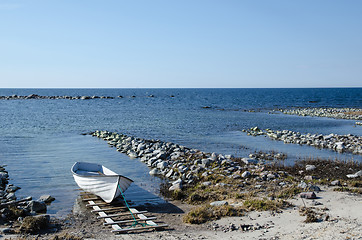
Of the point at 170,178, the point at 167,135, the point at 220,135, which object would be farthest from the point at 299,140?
the point at 170,178

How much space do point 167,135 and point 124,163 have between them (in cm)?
1181

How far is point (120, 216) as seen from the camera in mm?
11055

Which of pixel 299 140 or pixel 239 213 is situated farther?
pixel 299 140

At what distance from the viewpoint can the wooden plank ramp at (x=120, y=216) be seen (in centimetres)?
982

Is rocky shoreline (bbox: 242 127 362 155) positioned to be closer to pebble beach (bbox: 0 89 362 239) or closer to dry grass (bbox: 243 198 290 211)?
pebble beach (bbox: 0 89 362 239)

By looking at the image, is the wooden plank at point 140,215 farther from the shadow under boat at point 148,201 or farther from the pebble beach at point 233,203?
the shadow under boat at point 148,201

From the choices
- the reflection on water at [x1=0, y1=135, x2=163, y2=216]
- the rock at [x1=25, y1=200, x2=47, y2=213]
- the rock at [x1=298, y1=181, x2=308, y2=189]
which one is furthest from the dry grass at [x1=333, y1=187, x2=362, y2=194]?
the rock at [x1=25, y1=200, x2=47, y2=213]

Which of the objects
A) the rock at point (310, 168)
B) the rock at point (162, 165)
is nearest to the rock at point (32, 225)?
the rock at point (162, 165)

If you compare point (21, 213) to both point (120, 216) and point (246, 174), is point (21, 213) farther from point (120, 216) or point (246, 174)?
point (246, 174)

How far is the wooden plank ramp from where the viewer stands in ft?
32.2

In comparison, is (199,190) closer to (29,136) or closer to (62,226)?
(62,226)

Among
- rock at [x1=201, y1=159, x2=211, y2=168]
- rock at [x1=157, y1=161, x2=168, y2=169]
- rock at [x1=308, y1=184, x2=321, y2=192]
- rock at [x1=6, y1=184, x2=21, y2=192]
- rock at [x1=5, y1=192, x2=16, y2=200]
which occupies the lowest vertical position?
rock at [x1=6, y1=184, x2=21, y2=192]

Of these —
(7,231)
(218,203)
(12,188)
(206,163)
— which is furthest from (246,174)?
(12,188)

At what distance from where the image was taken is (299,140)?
26375 mm
